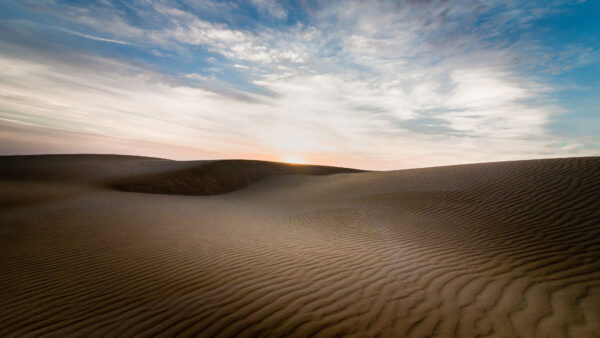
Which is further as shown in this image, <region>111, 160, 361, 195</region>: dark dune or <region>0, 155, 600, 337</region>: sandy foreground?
<region>111, 160, 361, 195</region>: dark dune

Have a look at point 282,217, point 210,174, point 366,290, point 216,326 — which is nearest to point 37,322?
point 216,326

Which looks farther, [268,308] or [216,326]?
[268,308]

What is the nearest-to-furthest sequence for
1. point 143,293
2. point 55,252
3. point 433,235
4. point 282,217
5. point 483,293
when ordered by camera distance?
point 483,293, point 143,293, point 55,252, point 433,235, point 282,217

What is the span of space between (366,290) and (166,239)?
221 inches

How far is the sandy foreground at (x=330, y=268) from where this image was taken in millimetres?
3076

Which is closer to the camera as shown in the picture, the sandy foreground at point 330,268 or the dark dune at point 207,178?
the sandy foreground at point 330,268

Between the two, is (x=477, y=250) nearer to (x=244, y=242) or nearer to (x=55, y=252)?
(x=244, y=242)

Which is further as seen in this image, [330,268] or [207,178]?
[207,178]

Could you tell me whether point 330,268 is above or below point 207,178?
below

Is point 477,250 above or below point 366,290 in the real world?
above

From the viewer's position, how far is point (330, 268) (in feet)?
15.4

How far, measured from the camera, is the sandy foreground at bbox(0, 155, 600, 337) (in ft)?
10.1

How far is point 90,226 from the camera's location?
8.12m

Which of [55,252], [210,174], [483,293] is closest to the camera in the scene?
[483,293]
